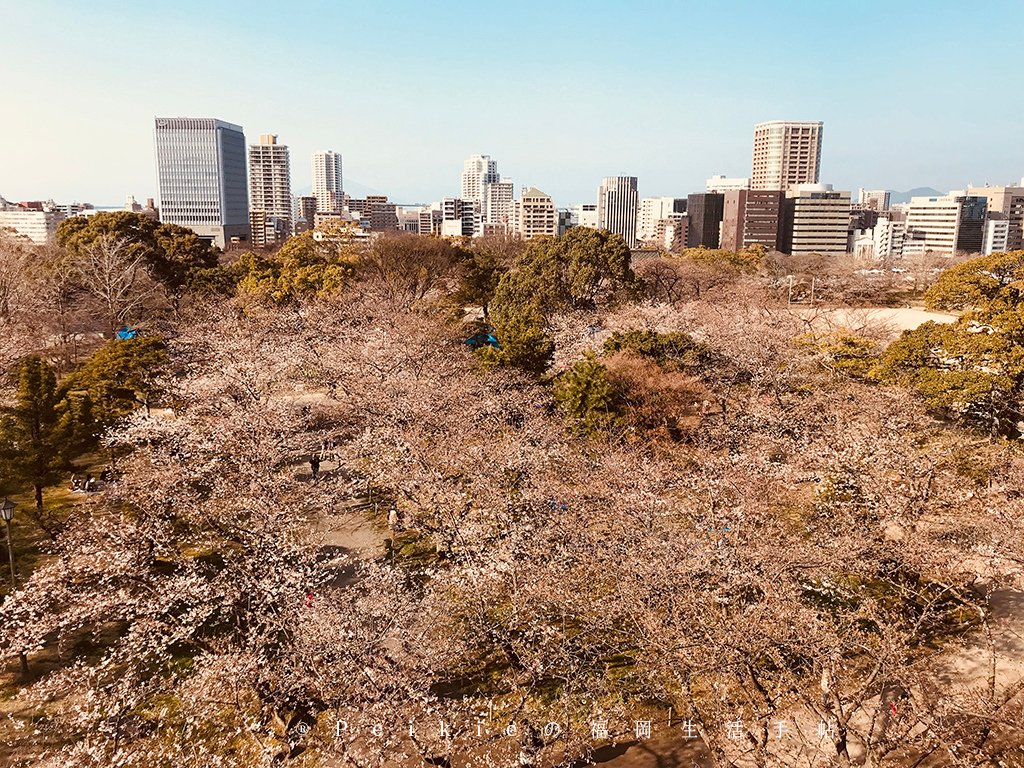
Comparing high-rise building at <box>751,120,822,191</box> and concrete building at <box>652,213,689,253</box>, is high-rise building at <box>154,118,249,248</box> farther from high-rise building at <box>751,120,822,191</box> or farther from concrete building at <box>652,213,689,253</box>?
high-rise building at <box>751,120,822,191</box>

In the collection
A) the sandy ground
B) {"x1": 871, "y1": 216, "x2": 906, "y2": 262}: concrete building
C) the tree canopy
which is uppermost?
{"x1": 871, "y1": 216, "x2": 906, "y2": 262}: concrete building

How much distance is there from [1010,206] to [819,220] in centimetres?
5615

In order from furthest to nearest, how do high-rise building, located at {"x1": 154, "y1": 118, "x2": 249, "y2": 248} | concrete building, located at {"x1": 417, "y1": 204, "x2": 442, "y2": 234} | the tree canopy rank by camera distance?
concrete building, located at {"x1": 417, "y1": 204, "x2": 442, "y2": 234} → high-rise building, located at {"x1": 154, "y1": 118, "x2": 249, "y2": 248} → the tree canopy

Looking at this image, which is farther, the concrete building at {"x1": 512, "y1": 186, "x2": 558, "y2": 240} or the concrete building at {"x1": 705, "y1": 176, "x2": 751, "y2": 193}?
the concrete building at {"x1": 705, "y1": 176, "x2": 751, "y2": 193}

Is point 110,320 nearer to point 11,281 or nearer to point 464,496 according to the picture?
point 11,281

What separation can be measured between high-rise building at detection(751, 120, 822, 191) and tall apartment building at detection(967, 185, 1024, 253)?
32948 mm

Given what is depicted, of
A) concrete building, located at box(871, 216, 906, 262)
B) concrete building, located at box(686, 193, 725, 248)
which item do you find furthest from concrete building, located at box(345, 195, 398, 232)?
concrete building, located at box(871, 216, 906, 262)

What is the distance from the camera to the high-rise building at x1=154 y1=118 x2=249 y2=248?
109m

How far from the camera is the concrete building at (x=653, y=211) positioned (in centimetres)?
15575

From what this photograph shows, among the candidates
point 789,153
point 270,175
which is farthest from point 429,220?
point 789,153

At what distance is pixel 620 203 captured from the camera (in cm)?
16162

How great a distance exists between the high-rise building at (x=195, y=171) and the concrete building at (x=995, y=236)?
418 feet

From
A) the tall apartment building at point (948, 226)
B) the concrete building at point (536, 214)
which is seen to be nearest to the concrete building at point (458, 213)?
the concrete building at point (536, 214)

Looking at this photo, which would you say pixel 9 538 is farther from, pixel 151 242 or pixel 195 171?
pixel 195 171
